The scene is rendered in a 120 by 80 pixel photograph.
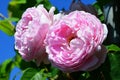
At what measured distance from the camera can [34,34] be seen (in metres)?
0.83

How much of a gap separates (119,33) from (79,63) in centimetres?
23

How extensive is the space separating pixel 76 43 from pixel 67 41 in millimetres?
27

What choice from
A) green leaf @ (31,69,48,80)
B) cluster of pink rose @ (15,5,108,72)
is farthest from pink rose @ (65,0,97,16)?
green leaf @ (31,69,48,80)

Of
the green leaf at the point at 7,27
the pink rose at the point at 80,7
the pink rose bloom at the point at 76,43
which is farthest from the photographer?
the green leaf at the point at 7,27

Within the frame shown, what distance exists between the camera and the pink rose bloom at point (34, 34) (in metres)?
0.83

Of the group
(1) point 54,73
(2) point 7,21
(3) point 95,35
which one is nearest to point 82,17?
(3) point 95,35

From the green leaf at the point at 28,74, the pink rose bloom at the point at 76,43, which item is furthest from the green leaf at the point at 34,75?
the pink rose bloom at the point at 76,43

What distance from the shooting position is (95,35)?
2.60 feet

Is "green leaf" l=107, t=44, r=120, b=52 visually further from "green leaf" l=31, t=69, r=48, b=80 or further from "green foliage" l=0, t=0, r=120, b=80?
"green leaf" l=31, t=69, r=48, b=80

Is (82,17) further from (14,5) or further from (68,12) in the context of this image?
(14,5)

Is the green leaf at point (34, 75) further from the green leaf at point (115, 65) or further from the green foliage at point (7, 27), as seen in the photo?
the green foliage at point (7, 27)

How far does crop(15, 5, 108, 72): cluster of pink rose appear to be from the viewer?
0.78m

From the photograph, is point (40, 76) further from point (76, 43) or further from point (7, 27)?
point (7, 27)

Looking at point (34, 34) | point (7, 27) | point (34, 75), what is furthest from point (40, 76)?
point (7, 27)
